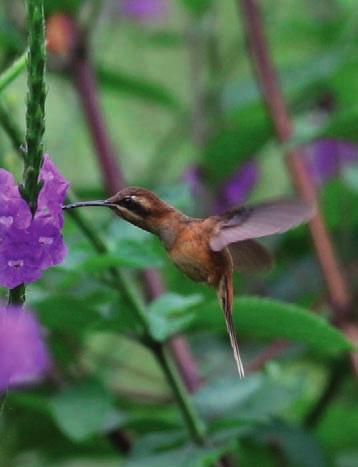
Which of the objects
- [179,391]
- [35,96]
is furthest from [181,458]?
[35,96]

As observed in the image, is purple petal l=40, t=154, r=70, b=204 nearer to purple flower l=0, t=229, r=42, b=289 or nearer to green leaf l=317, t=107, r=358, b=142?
purple flower l=0, t=229, r=42, b=289

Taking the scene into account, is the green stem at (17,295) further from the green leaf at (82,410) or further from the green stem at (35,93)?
the green leaf at (82,410)

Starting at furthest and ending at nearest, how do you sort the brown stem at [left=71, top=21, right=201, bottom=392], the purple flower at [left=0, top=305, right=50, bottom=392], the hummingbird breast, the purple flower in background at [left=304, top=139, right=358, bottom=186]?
1. the purple flower in background at [left=304, top=139, right=358, bottom=186]
2. the brown stem at [left=71, top=21, right=201, bottom=392]
3. the hummingbird breast
4. the purple flower at [left=0, top=305, right=50, bottom=392]

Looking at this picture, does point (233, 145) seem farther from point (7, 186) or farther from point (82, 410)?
point (7, 186)

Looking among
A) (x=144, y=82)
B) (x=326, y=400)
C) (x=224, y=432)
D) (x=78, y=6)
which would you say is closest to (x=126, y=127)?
(x=144, y=82)

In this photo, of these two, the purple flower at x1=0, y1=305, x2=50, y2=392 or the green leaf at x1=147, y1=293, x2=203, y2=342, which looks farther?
the green leaf at x1=147, y1=293, x2=203, y2=342

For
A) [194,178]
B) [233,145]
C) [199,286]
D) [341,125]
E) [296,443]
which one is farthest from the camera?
[194,178]

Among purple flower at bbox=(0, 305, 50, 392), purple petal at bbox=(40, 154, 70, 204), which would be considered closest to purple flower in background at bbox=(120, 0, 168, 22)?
purple petal at bbox=(40, 154, 70, 204)
